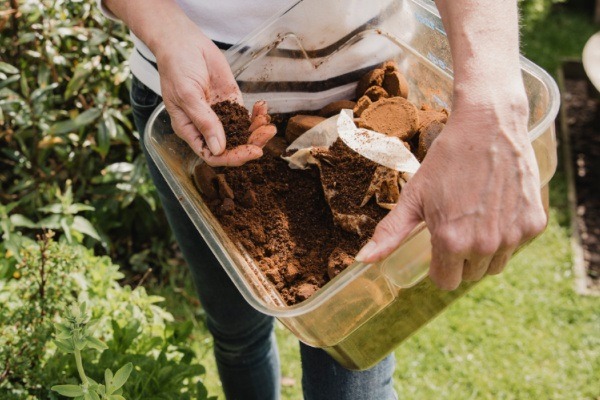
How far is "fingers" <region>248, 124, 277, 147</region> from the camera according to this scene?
146cm

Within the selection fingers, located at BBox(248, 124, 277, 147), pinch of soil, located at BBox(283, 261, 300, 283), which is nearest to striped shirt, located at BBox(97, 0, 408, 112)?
fingers, located at BBox(248, 124, 277, 147)

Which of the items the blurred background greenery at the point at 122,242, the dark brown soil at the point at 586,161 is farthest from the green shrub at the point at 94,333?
the dark brown soil at the point at 586,161

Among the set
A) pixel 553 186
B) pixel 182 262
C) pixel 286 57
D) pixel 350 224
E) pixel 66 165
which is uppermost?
pixel 286 57

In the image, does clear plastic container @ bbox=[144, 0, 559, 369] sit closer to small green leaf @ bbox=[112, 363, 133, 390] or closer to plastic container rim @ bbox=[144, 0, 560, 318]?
plastic container rim @ bbox=[144, 0, 560, 318]

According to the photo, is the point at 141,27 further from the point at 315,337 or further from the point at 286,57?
the point at 315,337

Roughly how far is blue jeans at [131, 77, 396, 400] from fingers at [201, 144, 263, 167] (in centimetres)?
42

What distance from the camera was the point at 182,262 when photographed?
3338 mm

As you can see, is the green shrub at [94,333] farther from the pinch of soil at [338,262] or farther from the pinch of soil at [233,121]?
the pinch of soil at [338,262]

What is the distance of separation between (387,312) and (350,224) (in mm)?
177

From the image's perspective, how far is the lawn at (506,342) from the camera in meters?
2.78

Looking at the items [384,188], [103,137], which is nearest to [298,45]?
[384,188]

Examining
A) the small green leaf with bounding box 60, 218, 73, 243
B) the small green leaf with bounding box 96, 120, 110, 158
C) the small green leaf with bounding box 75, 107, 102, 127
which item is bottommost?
the small green leaf with bounding box 60, 218, 73, 243

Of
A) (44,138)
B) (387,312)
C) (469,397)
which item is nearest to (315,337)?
(387,312)

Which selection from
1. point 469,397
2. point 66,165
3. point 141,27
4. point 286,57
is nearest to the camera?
point 141,27
